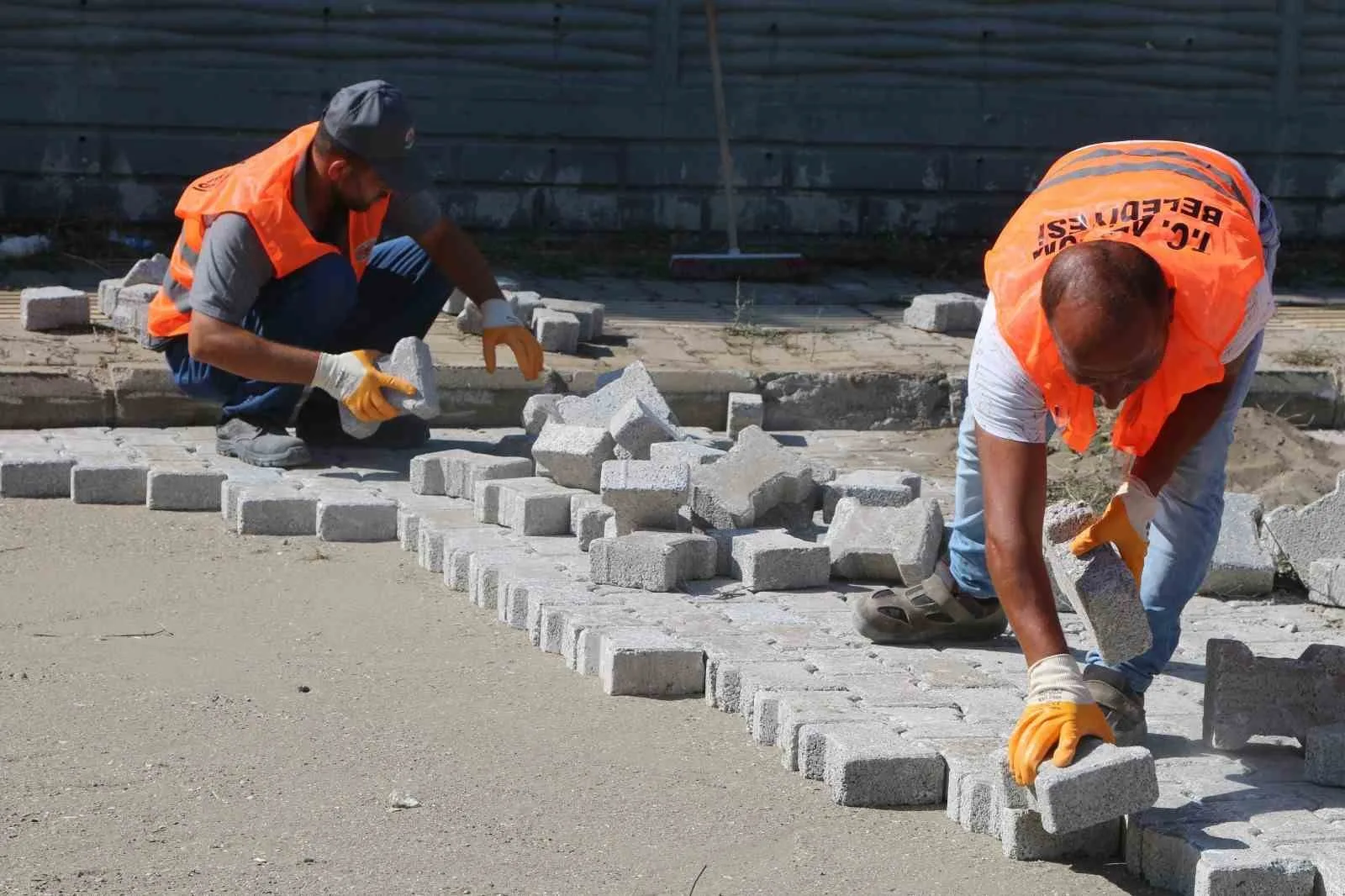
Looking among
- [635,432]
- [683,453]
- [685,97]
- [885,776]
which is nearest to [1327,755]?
[885,776]

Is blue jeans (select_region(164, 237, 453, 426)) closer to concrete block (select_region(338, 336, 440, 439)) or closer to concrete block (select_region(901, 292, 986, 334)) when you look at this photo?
concrete block (select_region(338, 336, 440, 439))

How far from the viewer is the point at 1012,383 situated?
3617 mm

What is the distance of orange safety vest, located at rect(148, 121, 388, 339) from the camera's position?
6.25 meters

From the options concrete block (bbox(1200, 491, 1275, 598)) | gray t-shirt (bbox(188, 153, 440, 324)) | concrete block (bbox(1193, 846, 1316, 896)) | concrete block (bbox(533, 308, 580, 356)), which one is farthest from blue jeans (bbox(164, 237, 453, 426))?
concrete block (bbox(1193, 846, 1316, 896))

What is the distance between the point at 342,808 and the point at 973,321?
5.54 metres

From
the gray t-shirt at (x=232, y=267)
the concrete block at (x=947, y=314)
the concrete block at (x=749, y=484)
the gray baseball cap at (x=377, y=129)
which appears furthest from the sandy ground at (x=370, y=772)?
the concrete block at (x=947, y=314)

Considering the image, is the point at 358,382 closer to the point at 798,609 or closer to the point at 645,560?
the point at 645,560

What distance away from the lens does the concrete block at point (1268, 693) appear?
13.3ft

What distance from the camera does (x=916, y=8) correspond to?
1077 centimetres

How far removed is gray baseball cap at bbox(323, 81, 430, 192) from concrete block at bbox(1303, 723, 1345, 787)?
3.70 metres

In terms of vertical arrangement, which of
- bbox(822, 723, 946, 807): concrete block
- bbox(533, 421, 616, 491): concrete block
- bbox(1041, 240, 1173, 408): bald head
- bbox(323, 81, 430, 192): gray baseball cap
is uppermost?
bbox(323, 81, 430, 192): gray baseball cap

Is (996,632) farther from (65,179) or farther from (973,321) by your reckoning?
(65,179)

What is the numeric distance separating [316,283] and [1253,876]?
4173 mm

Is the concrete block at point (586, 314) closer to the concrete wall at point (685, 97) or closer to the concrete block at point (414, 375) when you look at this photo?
the concrete block at point (414, 375)
